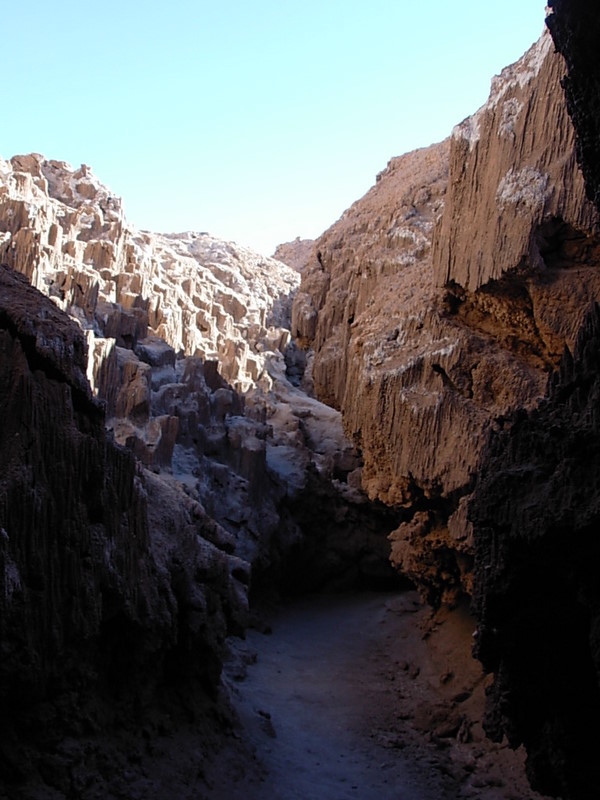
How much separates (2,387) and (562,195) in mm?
9064

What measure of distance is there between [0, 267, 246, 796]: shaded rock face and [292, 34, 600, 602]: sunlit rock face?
18.3 ft

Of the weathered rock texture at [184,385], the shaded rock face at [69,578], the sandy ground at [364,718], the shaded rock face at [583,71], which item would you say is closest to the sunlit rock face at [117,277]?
the weathered rock texture at [184,385]

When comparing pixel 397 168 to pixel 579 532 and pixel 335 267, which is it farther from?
pixel 579 532

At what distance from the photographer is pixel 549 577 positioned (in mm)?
6562

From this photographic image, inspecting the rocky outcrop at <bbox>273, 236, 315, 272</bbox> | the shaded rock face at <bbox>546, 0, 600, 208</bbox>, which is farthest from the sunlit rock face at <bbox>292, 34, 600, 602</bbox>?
the rocky outcrop at <bbox>273, 236, 315, 272</bbox>

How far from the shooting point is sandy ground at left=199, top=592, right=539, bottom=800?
11812mm

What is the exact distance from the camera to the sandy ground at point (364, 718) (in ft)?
38.8

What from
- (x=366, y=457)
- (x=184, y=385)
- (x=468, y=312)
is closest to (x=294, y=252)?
(x=184, y=385)

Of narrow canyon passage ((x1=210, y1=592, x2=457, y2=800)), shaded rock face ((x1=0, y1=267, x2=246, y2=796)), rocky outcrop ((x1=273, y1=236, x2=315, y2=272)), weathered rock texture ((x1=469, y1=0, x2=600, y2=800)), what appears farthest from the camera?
rocky outcrop ((x1=273, y1=236, x2=315, y2=272))

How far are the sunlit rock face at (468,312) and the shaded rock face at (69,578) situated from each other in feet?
18.3

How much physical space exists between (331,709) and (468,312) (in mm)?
8643

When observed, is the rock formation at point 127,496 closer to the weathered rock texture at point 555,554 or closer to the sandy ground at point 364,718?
the sandy ground at point 364,718

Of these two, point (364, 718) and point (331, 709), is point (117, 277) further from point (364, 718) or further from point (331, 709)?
point (364, 718)

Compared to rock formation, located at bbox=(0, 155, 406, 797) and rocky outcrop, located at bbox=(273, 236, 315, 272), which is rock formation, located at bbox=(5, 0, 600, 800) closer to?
rock formation, located at bbox=(0, 155, 406, 797)
